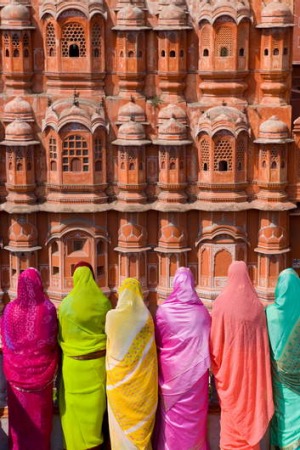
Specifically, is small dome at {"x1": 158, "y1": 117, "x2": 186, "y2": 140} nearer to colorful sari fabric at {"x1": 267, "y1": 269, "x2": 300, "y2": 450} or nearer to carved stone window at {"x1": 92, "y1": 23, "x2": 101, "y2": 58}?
carved stone window at {"x1": 92, "y1": 23, "x2": 101, "y2": 58}

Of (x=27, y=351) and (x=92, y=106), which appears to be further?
(x=92, y=106)

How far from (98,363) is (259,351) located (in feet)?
7.59

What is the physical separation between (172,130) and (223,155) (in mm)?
1411

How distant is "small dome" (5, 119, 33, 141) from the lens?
72.9 feet

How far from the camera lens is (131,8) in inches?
862

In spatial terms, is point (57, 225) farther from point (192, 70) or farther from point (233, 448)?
point (233, 448)

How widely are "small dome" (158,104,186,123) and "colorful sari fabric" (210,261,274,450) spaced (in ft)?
32.3

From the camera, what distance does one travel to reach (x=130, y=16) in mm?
21891

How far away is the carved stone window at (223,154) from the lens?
22.3m

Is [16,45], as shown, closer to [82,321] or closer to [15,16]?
[15,16]

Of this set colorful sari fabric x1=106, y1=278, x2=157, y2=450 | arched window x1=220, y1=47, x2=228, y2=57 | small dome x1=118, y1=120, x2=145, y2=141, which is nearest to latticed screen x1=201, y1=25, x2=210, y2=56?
arched window x1=220, y1=47, x2=228, y2=57

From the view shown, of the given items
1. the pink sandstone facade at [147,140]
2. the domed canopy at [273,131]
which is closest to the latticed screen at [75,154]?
the pink sandstone facade at [147,140]

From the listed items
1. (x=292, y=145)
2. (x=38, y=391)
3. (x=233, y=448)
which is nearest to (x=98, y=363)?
(x=38, y=391)

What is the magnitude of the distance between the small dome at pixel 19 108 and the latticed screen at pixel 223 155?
4708 millimetres
